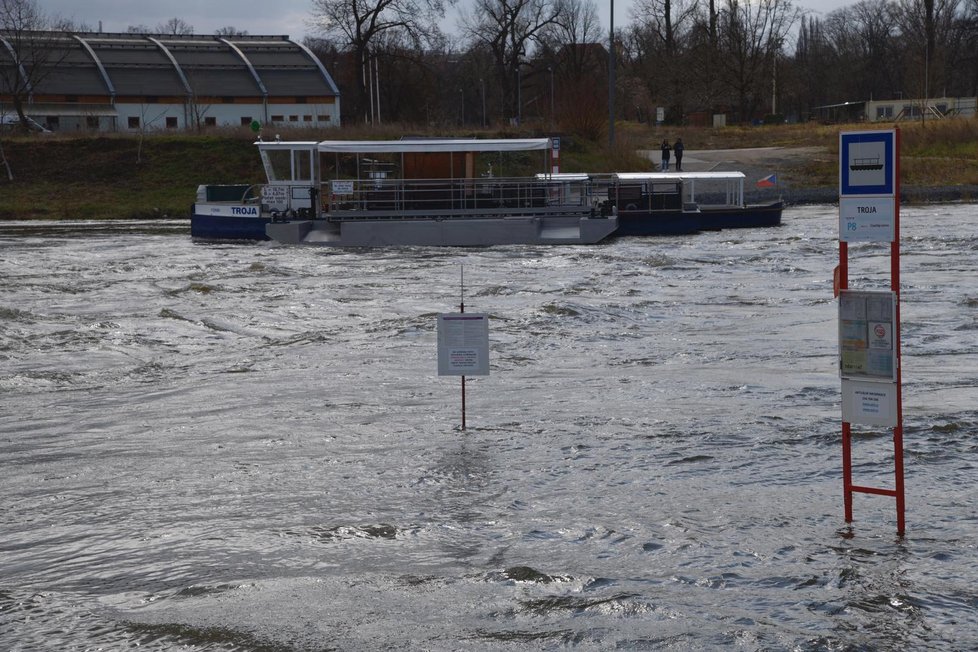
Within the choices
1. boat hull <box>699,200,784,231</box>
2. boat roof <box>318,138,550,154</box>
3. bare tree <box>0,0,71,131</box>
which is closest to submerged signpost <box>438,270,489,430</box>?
boat roof <box>318,138,550,154</box>

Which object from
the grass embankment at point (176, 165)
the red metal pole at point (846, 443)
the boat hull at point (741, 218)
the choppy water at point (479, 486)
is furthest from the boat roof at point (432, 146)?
the red metal pole at point (846, 443)

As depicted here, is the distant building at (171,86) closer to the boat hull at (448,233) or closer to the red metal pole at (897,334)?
the boat hull at (448,233)

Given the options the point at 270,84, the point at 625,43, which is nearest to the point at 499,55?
the point at 270,84

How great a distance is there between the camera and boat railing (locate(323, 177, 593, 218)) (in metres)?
39.9

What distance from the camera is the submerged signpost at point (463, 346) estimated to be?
37.7 ft

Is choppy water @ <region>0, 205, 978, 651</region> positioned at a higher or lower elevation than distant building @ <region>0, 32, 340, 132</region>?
lower

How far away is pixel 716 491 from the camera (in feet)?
31.3

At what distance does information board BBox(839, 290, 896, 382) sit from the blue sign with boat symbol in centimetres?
66

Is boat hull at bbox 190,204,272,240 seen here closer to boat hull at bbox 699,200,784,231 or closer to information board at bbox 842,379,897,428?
boat hull at bbox 699,200,784,231

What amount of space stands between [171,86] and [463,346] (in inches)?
2877

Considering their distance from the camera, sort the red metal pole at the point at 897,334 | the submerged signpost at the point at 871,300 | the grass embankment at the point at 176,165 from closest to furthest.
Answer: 1. the red metal pole at the point at 897,334
2. the submerged signpost at the point at 871,300
3. the grass embankment at the point at 176,165

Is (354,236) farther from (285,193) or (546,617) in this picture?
(546,617)

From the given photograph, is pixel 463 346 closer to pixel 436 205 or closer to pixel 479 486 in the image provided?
pixel 479 486

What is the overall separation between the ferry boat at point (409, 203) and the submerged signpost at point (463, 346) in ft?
88.9
